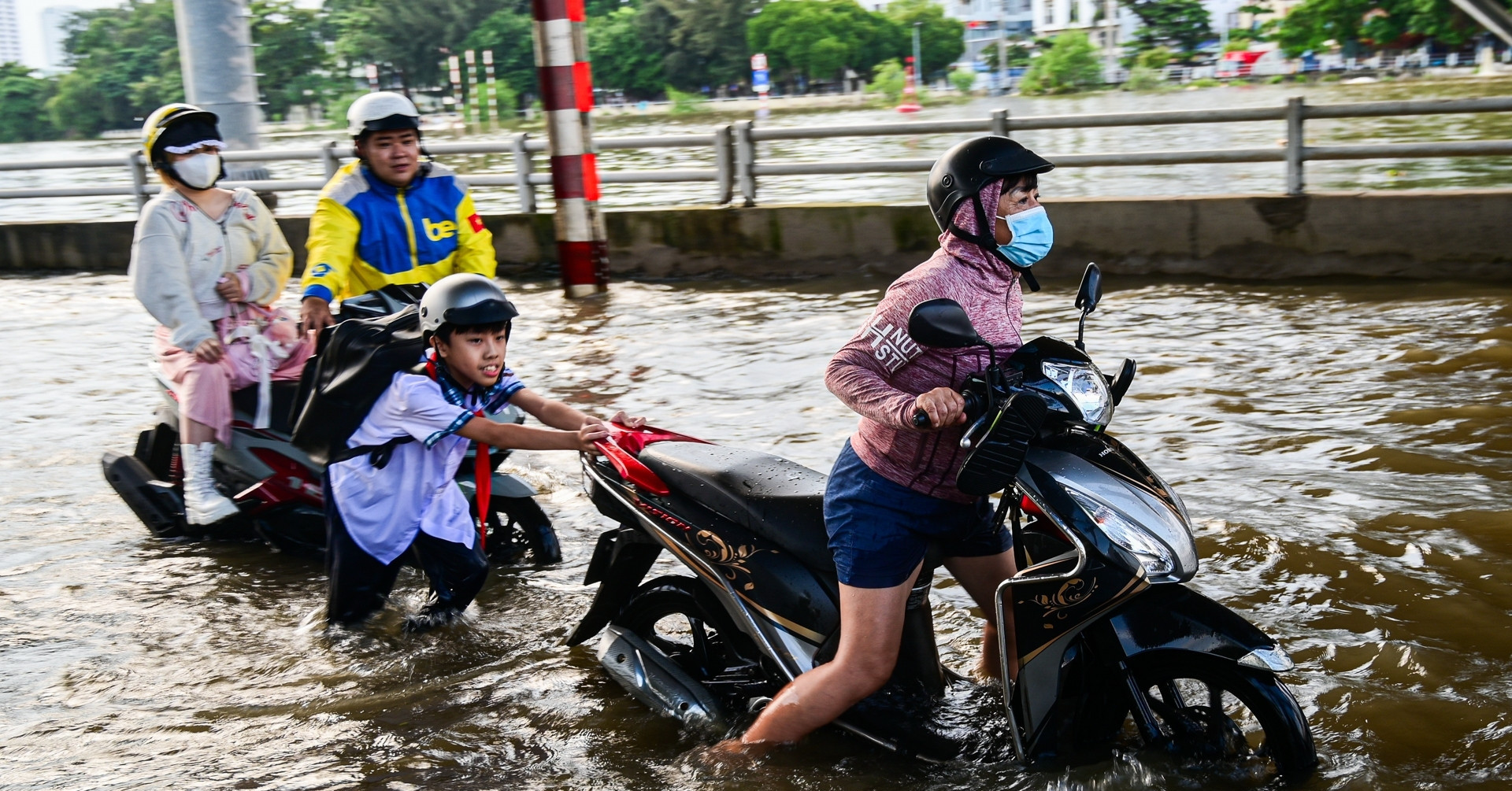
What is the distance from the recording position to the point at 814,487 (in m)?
3.34

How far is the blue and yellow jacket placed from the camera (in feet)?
16.5

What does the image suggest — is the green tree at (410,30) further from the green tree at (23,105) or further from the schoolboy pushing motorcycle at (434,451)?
the schoolboy pushing motorcycle at (434,451)

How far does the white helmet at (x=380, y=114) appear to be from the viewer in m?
4.91

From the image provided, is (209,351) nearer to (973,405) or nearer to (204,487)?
(204,487)

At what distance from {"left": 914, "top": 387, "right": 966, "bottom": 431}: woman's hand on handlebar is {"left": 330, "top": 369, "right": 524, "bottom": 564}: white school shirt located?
1767mm

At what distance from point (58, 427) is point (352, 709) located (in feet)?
15.6

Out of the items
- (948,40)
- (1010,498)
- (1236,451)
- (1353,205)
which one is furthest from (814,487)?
(948,40)

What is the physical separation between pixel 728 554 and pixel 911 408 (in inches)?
31.6

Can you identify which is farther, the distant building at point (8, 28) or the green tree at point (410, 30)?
the distant building at point (8, 28)

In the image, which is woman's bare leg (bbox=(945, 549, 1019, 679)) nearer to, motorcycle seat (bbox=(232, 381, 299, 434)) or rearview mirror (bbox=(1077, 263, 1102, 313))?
rearview mirror (bbox=(1077, 263, 1102, 313))

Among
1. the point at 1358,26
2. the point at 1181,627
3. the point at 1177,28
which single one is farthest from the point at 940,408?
the point at 1177,28

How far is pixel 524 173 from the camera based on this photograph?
12398mm

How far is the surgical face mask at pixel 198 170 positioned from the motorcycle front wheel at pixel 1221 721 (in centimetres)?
409

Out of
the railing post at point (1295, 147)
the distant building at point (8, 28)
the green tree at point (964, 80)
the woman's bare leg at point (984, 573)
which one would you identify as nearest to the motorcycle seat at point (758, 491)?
the woman's bare leg at point (984, 573)
